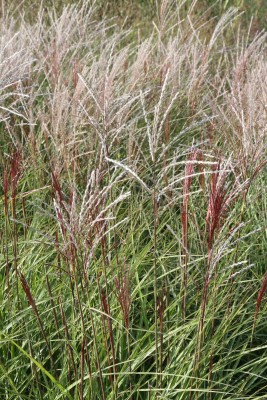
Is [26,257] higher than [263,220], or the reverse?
[26,257]

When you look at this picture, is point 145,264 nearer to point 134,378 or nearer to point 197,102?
point 134,378

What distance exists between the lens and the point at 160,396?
2.04 m

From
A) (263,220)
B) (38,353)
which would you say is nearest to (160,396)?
(38,353)

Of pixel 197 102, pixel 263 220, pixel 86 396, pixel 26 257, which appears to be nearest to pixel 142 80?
pixel 197 102

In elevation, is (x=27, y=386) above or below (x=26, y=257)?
below

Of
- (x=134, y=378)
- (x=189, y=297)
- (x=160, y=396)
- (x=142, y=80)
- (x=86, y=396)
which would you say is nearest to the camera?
(x=160, y=396)

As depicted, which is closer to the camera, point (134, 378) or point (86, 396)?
point (86, 396)

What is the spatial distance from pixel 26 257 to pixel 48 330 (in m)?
0.34

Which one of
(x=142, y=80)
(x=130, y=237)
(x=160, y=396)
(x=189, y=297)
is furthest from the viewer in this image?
(x=142, y=80)

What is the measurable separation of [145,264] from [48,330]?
434 millimetres

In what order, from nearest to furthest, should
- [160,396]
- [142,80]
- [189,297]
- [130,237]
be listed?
[160,396] → [189,297] → [130,237] → [142,80]

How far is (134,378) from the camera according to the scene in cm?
238

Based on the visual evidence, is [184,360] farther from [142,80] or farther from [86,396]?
[142,80]

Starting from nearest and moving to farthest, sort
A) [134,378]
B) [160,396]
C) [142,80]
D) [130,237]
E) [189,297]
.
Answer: [160,396]
[134,378]
[189,297]
[130,237]
[142,80]
